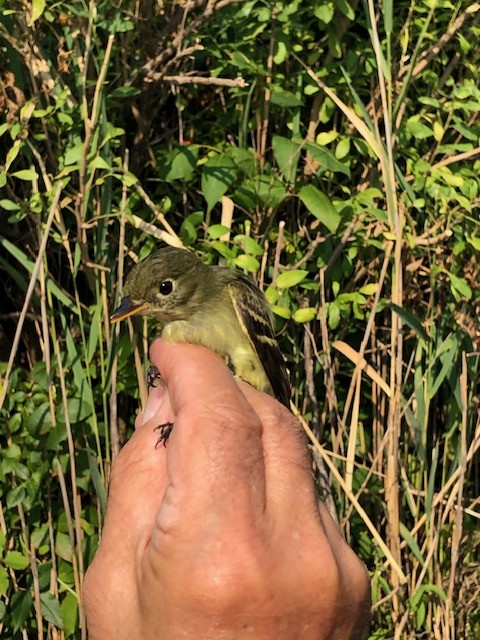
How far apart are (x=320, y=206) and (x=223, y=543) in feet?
6.73

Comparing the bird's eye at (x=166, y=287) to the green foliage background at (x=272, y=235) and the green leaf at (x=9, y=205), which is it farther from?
the green leaf at (x=9, y=205)

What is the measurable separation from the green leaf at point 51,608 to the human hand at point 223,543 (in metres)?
1.51

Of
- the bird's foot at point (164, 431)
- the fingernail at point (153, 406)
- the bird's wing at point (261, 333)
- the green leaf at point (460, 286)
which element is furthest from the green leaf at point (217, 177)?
the bird's foot at point (164, 431)

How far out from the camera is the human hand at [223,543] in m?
2.00

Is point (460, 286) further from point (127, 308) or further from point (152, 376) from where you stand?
point (127, 308)

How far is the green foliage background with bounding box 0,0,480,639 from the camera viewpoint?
3.66m

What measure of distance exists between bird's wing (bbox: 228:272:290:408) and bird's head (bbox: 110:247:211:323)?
6.3 inches

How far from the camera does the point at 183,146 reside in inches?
Answer: 155

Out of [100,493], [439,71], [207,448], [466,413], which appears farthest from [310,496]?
[439,71]

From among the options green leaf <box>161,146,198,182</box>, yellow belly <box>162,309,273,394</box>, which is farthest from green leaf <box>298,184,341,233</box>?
yellow belly <box>162,309,273,394</box>

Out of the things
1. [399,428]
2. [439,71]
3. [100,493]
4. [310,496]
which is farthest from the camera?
[439,71]

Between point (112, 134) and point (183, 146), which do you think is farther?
point (183, 146)

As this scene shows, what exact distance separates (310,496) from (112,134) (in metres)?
1.72

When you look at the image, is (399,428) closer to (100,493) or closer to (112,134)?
(100,493)
